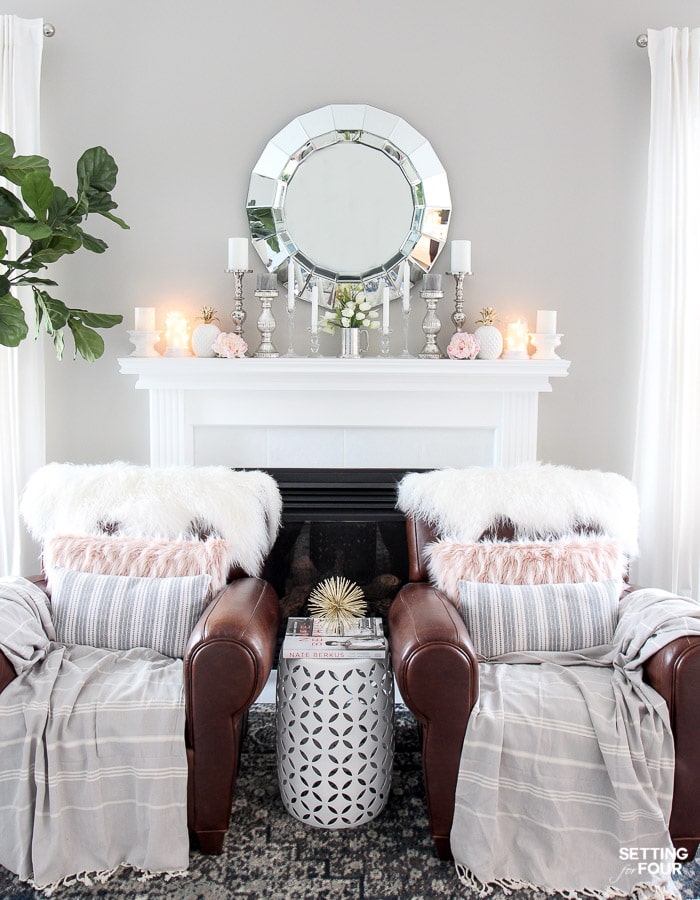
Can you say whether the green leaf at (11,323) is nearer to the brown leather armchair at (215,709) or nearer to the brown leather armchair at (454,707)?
the brown leather armchair at (215,709)

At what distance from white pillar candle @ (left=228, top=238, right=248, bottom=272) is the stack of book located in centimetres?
142

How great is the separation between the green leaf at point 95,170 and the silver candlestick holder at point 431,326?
1.27m

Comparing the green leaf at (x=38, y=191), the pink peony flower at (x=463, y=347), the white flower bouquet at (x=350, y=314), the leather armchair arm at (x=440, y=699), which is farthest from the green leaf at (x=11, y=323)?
the leather armchair arm at (x=440, y=699)

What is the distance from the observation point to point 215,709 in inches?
72.6

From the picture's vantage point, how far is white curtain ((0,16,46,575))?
2879 mm

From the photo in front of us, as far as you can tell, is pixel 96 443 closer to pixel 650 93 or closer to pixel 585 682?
pixel 585 682

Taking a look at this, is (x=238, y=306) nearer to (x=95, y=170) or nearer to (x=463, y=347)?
(x=95, y=170)

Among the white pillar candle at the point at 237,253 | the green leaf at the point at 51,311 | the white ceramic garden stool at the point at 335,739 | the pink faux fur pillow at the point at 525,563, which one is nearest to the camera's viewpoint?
the white ceramic garden stool at the point at 335,739

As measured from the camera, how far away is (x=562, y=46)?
2994 millimetres

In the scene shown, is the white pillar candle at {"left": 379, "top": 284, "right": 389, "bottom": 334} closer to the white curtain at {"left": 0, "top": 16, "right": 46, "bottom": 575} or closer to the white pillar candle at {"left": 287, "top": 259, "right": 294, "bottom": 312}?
the white pillar candle at {"left": 287, "top": 259, "right": 294, "bottom": 312}

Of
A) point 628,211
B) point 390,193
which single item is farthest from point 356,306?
point 628,211

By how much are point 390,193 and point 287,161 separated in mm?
447

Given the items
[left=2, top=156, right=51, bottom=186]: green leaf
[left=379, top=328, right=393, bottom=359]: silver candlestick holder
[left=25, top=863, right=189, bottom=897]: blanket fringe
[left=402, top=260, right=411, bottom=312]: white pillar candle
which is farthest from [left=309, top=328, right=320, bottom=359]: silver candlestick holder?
[left=25, top=863, right=189, bottom=897]: blanket fringe

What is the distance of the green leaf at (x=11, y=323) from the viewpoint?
2.51 m
